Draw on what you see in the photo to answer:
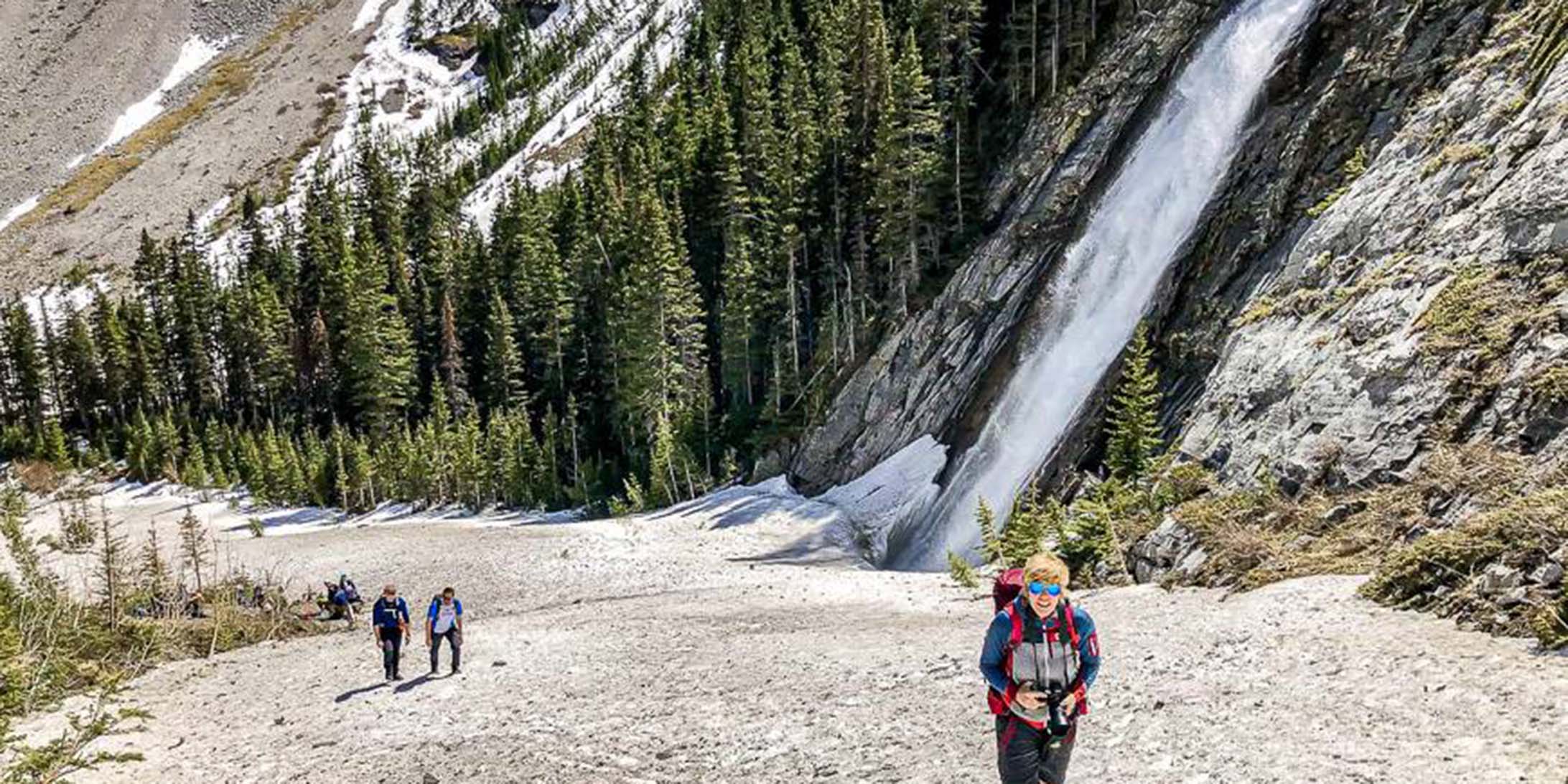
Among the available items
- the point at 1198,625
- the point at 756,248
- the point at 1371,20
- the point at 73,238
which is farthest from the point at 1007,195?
the point at 73,238

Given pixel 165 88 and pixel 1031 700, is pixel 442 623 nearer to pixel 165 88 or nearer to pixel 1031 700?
pixel 1031 700

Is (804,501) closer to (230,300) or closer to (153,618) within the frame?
(153,618)

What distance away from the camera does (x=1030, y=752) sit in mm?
6457

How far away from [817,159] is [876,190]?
899cm

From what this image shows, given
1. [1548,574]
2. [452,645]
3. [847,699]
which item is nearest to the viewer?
[1548,574]

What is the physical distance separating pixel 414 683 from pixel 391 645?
90 centimetres

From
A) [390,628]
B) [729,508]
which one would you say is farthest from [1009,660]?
[729,508]

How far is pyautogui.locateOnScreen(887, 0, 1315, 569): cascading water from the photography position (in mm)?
29625

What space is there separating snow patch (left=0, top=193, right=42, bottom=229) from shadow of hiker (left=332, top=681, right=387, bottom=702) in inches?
6144

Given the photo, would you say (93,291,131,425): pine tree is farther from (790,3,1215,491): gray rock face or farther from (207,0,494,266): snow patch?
(790,3,1215,491): gray rock face

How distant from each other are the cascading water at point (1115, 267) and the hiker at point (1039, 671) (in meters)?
22.4

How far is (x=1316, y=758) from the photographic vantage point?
26.0 ft

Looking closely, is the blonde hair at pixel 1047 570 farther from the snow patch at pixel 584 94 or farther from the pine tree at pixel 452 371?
the snow patch at pixel 584 94

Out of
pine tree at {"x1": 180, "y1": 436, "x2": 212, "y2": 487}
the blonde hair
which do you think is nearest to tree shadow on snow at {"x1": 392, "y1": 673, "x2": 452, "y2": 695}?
the blonde hair
